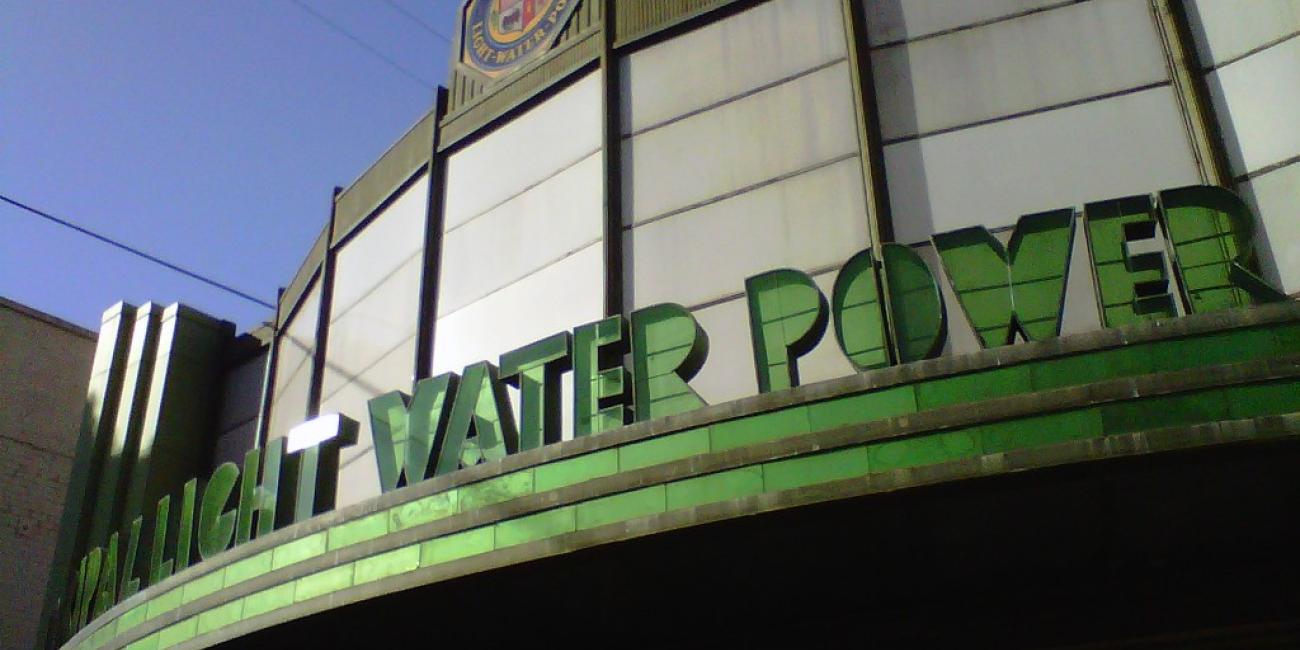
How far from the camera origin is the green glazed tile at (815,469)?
432 inches

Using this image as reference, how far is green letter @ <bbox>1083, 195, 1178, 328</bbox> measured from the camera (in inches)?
456

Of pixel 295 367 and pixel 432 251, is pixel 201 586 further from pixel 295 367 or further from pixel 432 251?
pixel 295 367

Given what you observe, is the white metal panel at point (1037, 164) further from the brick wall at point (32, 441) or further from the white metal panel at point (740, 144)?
the brick wall at point (32, 441)

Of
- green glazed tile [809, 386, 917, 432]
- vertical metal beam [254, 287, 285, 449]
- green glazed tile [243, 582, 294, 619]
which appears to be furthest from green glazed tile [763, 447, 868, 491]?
vertical metal beam [254, 287, 285, 449]

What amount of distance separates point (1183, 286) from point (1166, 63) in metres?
4.88

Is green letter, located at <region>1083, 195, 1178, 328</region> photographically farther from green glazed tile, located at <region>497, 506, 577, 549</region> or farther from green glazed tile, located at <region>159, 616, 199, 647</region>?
green glazed tile, located at <region>159, 616, 199, 647</region>

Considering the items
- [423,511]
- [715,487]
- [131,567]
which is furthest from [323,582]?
[131,567]

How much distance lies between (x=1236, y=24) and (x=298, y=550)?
1236 cm

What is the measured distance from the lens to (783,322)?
1290 cm

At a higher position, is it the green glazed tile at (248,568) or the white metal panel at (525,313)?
the white metal panel at (525,313)

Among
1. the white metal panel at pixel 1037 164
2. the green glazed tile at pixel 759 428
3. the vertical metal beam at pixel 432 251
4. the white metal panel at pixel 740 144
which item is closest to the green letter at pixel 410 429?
the green glazed tile at pixel 759 428

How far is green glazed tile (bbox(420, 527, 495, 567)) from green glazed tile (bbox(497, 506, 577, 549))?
133 mm

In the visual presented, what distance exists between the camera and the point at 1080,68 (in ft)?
51.6

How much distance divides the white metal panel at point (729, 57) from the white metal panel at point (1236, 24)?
435 cm
